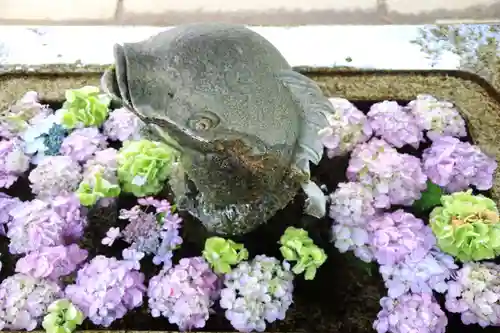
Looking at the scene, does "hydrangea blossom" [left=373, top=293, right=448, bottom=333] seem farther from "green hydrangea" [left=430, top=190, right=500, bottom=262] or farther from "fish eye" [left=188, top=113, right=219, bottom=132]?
"fish eye" [left=188, top=113, right=219, bottom=132]

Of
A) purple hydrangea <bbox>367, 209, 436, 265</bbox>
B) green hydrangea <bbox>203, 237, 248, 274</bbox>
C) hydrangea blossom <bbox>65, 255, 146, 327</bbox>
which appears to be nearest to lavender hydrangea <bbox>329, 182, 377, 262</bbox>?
purple hydrangea <bbox>367, 209, 436, 265</bbox>

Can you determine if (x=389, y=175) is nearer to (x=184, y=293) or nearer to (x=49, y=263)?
(x=184, y=293)

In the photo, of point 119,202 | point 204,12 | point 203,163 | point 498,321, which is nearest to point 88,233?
point 119,202

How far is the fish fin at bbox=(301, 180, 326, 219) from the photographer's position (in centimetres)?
93

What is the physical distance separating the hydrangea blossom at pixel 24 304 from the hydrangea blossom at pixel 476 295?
0.47m

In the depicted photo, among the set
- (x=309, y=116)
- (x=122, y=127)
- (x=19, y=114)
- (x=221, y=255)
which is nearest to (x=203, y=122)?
(x=309, y=116)

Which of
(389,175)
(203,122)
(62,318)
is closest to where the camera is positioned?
(203,122)

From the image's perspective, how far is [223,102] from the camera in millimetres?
711

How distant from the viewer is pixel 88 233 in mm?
953

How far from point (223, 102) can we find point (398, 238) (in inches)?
12.8

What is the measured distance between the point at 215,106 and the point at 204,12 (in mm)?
769

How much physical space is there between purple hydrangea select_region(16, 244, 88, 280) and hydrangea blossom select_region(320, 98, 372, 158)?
358 mm

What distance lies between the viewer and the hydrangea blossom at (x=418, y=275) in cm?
89

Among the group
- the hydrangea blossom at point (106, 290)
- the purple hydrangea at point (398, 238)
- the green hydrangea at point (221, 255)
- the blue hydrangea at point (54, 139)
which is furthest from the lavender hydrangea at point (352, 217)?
the blue hydrangea at point (54, 139)
